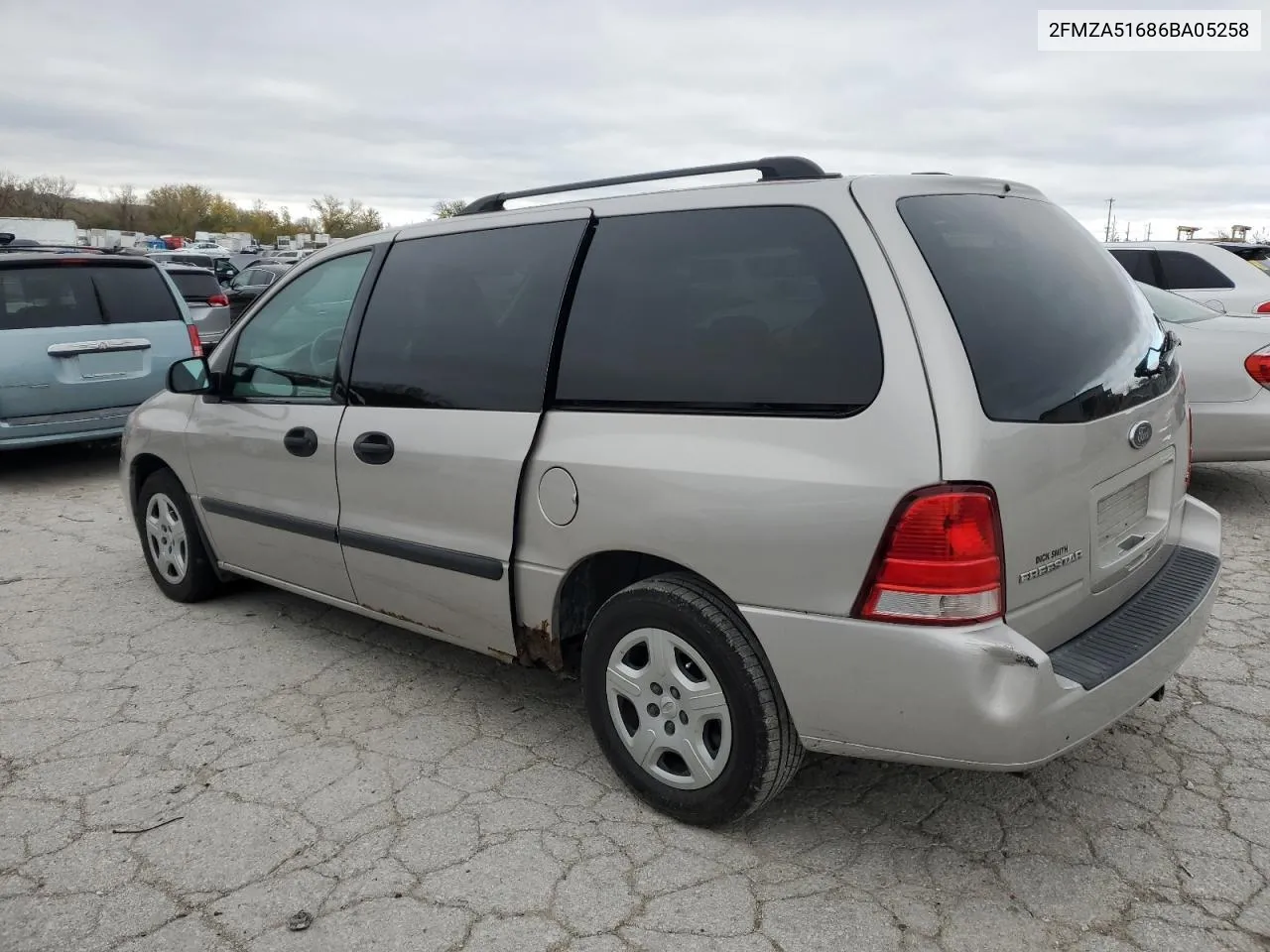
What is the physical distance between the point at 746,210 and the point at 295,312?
2095mm

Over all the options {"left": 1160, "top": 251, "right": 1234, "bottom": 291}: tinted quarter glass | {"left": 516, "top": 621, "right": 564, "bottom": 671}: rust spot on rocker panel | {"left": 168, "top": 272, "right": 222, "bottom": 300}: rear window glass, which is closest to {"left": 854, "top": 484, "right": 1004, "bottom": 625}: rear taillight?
{"left": 516, "top": 621, "right": 564, "bottom": 671}: rust spot on rocker panel

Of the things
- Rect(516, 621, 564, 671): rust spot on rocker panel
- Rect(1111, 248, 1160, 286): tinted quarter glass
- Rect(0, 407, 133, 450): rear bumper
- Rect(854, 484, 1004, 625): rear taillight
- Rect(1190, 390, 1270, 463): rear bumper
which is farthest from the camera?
Rect(1111, 248, 1160, 286): tinted quarter glass

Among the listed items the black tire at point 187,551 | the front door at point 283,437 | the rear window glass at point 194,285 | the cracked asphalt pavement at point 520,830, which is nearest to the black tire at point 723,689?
the cracked asphalt pavement at point 520,830

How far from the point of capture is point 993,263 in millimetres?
2518

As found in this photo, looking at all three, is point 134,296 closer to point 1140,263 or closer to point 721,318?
point 721,318

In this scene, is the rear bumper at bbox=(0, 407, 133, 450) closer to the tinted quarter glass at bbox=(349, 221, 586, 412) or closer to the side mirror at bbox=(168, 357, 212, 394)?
the side mirror at bbox=(168, 357, 212, 394)

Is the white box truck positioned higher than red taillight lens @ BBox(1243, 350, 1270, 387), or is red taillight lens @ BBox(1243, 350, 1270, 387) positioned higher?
the white box truck

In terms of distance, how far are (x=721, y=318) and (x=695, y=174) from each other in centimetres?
59

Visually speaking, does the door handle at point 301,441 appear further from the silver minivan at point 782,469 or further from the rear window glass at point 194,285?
the rear window glass at point 194,285

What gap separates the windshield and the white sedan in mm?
296

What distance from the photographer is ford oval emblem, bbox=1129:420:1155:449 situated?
2.58 m

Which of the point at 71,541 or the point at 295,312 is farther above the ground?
the point at 295,312

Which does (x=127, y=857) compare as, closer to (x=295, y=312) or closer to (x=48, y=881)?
(x=48, y=881)

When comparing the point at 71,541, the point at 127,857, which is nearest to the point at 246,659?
the point at 127,857
